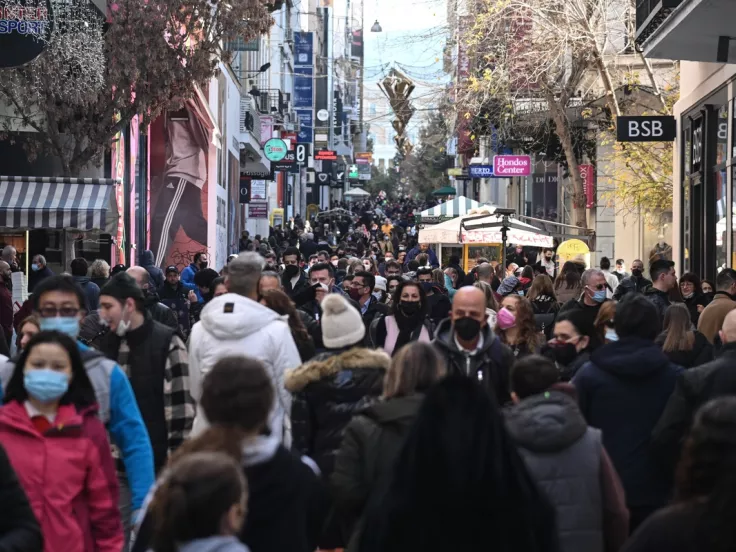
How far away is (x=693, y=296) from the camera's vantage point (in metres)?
14.2

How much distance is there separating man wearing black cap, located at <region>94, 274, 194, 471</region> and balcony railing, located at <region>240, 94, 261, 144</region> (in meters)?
39.3

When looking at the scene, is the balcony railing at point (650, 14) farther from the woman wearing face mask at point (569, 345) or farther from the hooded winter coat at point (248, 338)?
the hooded winter coat at point (248, 338)

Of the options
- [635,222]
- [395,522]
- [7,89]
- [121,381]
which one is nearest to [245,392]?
[395,522]

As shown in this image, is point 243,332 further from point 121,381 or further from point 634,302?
point 634,302

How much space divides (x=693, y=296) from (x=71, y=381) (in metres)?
9.86

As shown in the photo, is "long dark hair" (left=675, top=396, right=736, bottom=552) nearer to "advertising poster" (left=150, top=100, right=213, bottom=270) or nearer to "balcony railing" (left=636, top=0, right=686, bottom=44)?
"balcony railing" (left=636, top=0, right=686, bottom=44)

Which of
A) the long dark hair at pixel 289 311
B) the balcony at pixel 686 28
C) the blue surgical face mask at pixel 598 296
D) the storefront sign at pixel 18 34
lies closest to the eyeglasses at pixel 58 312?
the long dark hair at pixel 289 311

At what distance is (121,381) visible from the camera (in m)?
6.08

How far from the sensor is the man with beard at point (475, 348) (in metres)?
7.59

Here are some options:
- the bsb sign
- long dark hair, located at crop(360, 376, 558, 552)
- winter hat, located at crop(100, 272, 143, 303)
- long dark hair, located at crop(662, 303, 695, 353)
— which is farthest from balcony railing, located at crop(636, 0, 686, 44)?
long dark hair, located at crop(360, 376, 558, 552)

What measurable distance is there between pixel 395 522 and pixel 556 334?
4.42 meters

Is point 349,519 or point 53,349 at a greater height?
point 53,349

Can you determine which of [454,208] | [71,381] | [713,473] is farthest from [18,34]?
[454,208]

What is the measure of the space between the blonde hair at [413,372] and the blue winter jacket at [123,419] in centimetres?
126
